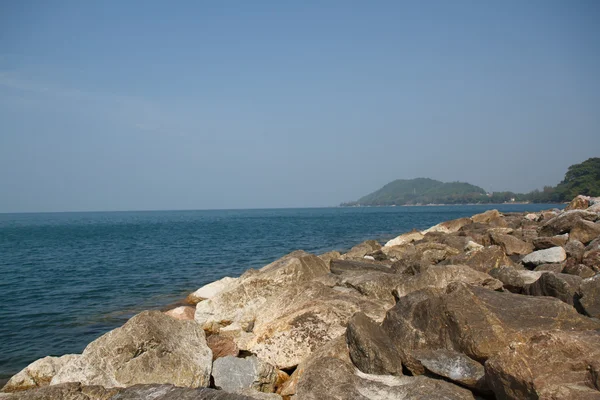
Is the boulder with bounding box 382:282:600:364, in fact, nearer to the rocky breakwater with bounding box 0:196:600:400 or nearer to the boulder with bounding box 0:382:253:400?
the rocky breakwater with bounding box 0:196:600:400

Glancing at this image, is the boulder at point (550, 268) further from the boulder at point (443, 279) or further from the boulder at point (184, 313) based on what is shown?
the boulder at point (184, 313)

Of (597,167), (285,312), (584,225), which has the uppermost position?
(597,167)

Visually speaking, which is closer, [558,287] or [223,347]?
[558,287]

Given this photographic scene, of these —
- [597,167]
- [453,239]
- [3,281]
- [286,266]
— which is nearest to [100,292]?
[3,281]

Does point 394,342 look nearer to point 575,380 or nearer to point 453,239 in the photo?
point 575,380

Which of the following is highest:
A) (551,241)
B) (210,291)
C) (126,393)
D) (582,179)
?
(582,179)

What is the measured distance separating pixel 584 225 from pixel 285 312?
10.6 metres

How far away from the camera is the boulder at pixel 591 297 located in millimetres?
7207

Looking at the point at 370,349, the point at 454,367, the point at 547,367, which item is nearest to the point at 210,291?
the point at 370,349

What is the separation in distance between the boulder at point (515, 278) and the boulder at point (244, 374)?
17.6 ft

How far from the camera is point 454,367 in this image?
19.1 ft

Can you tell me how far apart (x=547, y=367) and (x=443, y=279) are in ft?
15.1

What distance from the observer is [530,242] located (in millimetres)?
15531

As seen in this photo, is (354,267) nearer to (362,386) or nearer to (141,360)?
(141,360)
